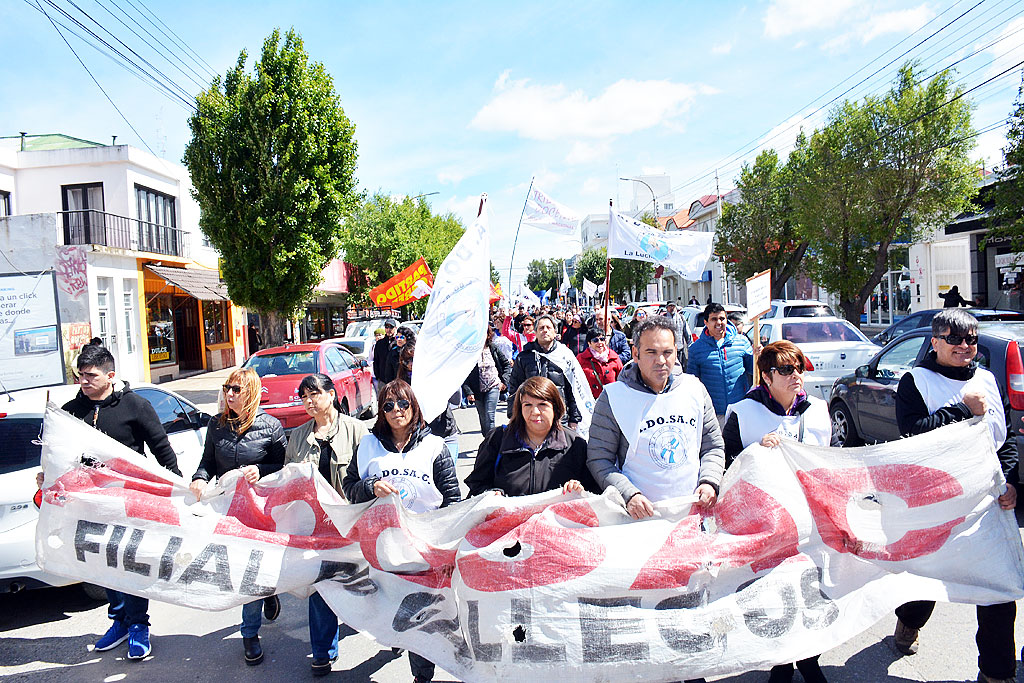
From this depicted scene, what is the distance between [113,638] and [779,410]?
13.8 ft

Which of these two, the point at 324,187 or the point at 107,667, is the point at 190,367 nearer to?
the point at 324,187

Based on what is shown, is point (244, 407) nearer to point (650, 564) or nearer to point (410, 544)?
point (410, 544)

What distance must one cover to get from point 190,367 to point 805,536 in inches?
1068

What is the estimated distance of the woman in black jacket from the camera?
3592 mm

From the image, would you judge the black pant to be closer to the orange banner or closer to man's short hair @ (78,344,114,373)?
man's short hair @ (78,344,114,373)

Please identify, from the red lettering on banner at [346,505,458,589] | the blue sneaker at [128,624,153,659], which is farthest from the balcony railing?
the red lettering on banner at [346,505,458,589]

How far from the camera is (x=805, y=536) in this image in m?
3.28

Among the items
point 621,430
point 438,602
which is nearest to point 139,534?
point 438,602

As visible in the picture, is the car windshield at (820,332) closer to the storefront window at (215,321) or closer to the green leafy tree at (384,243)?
the storefront window at (215,321)

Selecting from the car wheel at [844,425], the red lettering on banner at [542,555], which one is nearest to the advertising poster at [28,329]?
the red lettering on banner at [542,555]

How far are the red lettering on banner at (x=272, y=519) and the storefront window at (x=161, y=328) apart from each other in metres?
21.1

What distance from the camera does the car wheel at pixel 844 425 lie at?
8391 millimetres

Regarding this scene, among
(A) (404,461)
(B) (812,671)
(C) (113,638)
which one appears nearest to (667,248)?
(A) (404,461)

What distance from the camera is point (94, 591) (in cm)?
496
